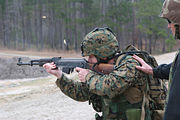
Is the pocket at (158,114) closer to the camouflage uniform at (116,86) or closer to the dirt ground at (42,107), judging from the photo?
the camouflage uniform at (116,86)

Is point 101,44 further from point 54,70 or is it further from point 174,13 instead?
point 174,13

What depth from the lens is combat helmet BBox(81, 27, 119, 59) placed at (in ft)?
8.28

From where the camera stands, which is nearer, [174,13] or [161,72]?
[174,13]

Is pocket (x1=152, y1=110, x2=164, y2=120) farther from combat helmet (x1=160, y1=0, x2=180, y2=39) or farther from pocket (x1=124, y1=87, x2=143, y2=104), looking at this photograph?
combat helmet (x1=160, y1=0, x2=180, y2=39)

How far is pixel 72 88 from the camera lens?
2877 millimetres

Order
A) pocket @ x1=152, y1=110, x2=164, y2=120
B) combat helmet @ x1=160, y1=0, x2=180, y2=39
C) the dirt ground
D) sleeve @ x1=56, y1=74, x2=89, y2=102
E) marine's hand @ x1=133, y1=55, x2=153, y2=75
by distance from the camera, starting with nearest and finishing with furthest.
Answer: combat helmet @ x1=160, y1=0, x2=180, y2=39, marine's hand @ x1=133, y1=55, x2=153, y2=75, pocket @ x1=152, y1=110, x2=164, y2=120, sleeve @ x1=56, y1=74, x2=89, y2=102, the dirt ground

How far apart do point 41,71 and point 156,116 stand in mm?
19845

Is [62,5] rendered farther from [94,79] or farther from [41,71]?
[94,79]

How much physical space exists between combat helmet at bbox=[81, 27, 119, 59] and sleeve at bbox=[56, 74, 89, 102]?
1.61 ft

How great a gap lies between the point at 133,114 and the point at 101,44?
775 millimetres

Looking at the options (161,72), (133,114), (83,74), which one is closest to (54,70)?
(83,74)

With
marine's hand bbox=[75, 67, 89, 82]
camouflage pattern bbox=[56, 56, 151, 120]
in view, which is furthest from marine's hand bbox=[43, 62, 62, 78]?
camouflage pattern bbox=[56, 56, 151, 120]

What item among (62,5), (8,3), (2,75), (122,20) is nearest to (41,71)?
(2,75)

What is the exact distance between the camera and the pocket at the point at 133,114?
237cm
